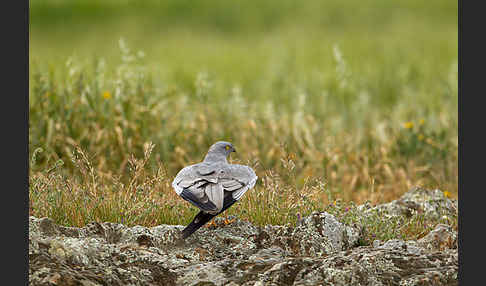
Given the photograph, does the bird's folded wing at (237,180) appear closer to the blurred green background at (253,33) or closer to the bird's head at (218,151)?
the bird's head at (218,151)

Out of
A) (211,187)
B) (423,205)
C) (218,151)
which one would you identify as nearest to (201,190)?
(211,187)

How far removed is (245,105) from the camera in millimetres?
8023

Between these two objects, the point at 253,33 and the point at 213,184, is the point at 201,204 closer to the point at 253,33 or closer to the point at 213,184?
the point at 213,184

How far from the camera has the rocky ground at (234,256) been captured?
3350mm

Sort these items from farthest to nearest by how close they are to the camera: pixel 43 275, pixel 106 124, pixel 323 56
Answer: pixel 323 56 → pixel 106 124 → pixel 43 275

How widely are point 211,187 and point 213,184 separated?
0.12 feet

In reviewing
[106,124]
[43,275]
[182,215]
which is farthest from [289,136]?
[43,275]

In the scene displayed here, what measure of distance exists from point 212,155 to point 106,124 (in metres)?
3.03

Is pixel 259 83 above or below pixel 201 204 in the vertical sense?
above

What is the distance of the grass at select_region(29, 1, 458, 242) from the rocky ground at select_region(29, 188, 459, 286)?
30cm

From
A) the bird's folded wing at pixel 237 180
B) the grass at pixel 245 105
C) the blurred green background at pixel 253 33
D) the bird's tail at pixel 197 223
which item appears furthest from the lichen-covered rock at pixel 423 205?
the blurred green background at pixel 253 33

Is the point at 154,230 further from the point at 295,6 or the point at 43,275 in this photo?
the point at 295,6

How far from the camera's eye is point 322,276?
3363 millimetres

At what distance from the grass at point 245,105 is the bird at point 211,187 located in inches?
16.4
